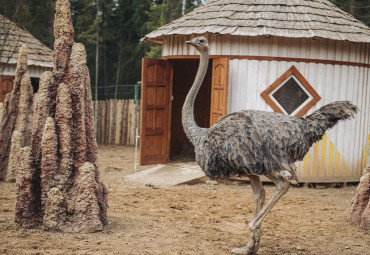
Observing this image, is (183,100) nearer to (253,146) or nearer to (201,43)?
(201,43)

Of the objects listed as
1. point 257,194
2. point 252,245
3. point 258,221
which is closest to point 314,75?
point 257,194

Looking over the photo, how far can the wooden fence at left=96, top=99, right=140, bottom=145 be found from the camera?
700 inches

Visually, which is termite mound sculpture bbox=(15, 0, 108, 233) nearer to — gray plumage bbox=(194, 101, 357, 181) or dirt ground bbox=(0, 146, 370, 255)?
dirt ground bbox=(0, 146, 370, 255)

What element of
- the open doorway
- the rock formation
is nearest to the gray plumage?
the rock formation

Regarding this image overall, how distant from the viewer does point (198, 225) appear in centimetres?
712

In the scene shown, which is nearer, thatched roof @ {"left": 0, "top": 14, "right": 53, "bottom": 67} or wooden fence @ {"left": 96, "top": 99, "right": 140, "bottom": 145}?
thatched roof @ {"left": 0, "top": 14, "right": 53, "bottom": 67}

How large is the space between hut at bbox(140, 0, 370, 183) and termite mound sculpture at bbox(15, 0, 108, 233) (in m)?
4.35

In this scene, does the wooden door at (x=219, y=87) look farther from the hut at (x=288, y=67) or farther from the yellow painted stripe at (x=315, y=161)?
the yellow painted stripe at (x=315, y=161)

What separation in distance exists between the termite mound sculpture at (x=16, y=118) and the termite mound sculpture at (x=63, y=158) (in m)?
3.81

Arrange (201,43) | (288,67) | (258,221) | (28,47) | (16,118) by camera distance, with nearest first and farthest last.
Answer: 1. (258,221)
2. (201,43)
3. (16,118)
4. (288,67)
5. (28,47)

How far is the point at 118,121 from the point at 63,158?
1201 cm

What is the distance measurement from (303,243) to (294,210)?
2.00 meters

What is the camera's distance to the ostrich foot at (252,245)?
222 inches

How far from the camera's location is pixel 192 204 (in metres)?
8.59
